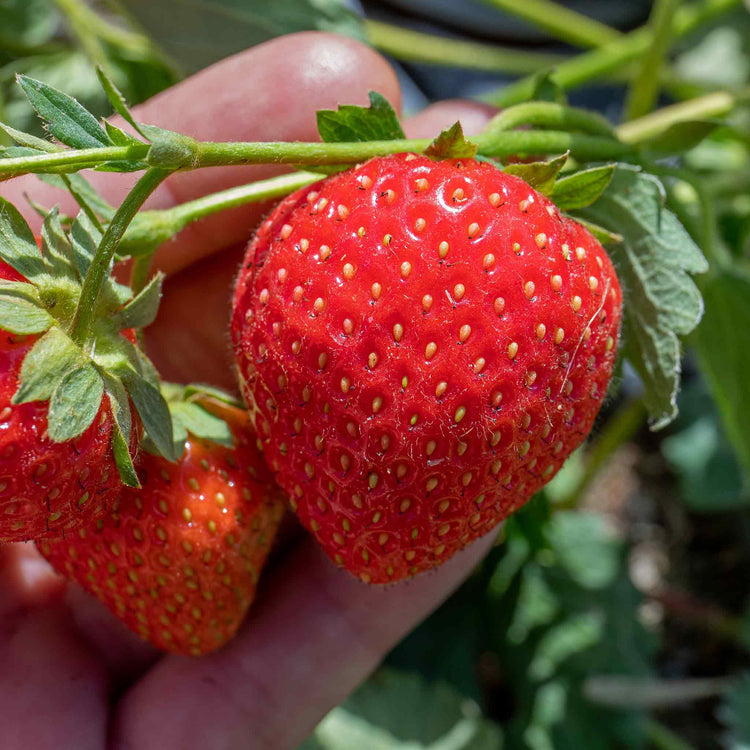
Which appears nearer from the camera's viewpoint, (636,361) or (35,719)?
(636,361)

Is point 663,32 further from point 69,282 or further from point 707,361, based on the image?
point 69,282

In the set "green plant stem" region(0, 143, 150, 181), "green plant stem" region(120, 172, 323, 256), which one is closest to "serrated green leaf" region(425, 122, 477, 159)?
"green plant stem" region(120, 172, 323, 256)

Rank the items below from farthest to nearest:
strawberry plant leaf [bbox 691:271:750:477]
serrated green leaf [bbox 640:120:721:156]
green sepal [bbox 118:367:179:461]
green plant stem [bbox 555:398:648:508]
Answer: green plant stem [bbox 555:398:648:508] < strawberry plant leaf [bbox 691:271:750:477] < serrated green leaf [bbox 640:120:721:156] < green sepal [bbox 118:367:179:461]

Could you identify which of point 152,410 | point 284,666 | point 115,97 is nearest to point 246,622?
point 284,666

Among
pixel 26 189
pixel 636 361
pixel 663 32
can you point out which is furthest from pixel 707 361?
pixel 26 189

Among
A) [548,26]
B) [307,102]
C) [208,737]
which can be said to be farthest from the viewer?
[548,26]

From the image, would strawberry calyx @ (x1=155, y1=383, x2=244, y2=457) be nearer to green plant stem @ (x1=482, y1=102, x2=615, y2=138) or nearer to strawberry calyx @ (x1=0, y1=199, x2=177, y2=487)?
strawberry calyx @ (x1=0, y1=199, x2=177, y2=487)
